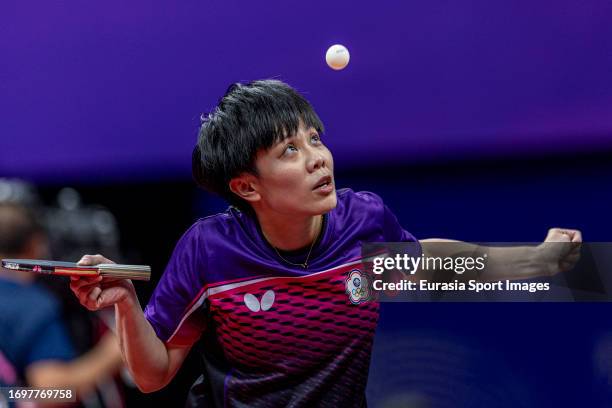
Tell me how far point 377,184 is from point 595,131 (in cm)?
42

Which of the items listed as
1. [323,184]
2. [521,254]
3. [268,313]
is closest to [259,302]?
[268,313]

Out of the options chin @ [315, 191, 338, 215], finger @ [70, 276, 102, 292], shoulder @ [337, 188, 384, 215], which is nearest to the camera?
finger @ [70, 276, 102, 292]

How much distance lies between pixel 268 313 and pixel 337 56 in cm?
53

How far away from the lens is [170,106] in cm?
161

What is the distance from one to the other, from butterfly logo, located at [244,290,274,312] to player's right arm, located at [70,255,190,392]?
145 mm

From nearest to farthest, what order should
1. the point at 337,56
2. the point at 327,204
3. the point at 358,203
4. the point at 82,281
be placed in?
the point at 82,281 < the point at 327,204 < the point at 358,203 < the point at 337,56

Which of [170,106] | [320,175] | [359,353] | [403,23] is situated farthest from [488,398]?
[170,106]

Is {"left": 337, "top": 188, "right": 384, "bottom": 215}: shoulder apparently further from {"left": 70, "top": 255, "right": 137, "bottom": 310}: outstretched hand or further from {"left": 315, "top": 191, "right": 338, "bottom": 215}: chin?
{"left": 70, "top": 255, "right": 137, "bottom": 310}: outstretched hand

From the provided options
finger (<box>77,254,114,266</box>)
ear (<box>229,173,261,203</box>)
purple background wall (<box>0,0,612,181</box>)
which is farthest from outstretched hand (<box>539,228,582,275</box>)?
finger (<box>77,254,114,266</box>)

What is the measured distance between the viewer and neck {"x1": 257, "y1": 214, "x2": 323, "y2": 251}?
1.32 meters

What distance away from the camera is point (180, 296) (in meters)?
1.31

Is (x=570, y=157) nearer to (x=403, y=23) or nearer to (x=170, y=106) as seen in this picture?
(x=403, y=23)

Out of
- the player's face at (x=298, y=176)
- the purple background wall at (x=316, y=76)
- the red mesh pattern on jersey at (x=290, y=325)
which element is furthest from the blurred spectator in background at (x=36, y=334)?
the player's face at (x=298, y=176)

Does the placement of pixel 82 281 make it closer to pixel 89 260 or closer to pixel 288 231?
pixel 89 260
